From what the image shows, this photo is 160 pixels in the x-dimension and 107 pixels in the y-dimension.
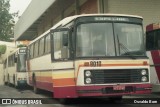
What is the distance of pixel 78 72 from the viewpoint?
12.9 meters

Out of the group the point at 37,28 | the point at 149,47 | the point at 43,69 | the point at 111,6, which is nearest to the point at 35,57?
the point at 43,69

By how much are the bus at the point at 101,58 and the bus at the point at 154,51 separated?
404cm

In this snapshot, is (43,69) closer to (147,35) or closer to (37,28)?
(147,35)

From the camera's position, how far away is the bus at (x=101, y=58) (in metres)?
12.7

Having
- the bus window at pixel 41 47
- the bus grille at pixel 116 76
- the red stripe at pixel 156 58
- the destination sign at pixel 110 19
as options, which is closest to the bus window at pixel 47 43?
the bus window at pixel 41 47

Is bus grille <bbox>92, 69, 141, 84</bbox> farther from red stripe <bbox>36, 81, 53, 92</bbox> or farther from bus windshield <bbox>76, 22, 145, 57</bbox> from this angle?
red stripe <bbox>36, 81, 53, 92</bbox>

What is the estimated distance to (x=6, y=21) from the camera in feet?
271

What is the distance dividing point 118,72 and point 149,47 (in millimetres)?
5827

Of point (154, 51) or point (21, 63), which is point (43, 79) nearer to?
point (154, 51)

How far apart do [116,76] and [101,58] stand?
0.73m

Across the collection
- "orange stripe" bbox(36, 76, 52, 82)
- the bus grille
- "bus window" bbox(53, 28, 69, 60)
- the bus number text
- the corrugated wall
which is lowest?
"orange stripe" bbox(36, 76, 52, 82)

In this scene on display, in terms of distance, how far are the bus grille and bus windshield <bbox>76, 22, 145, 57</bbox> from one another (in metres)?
0.56

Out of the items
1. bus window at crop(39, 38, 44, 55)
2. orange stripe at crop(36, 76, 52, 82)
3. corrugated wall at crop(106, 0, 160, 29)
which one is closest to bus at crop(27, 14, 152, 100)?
orange stripe at crop(36, 76, 52, 82)

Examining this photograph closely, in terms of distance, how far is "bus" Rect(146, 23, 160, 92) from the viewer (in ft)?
57.7
